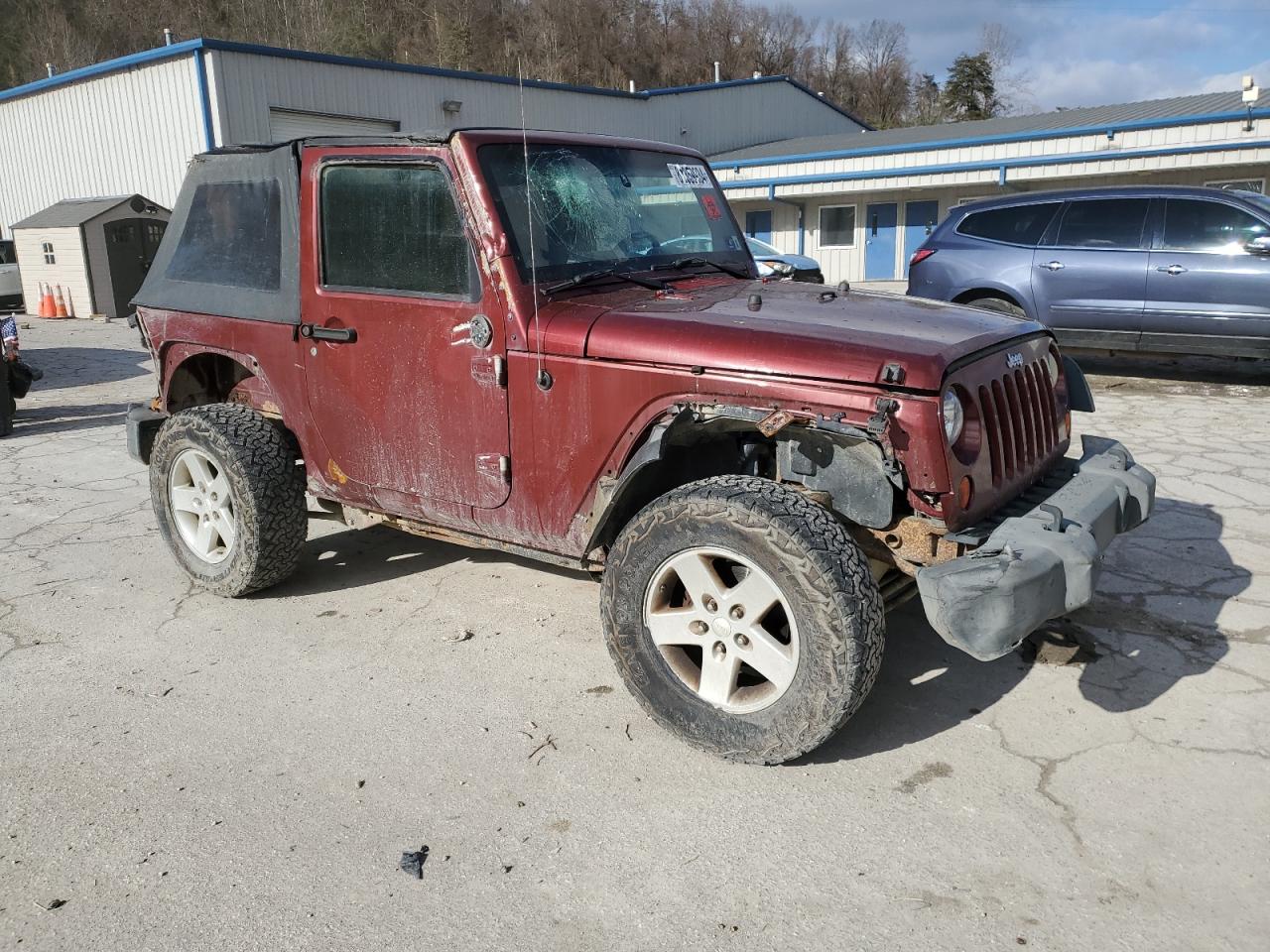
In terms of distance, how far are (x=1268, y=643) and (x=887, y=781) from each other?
6.37ft

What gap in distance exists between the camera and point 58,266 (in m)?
20.3

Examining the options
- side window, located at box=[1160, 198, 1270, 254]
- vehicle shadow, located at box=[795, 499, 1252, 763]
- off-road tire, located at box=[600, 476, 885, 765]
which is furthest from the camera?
side window, located at box=[1160, 198, 1270, 254]

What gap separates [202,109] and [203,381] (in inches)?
633

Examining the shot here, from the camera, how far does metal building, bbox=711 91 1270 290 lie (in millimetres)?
19141

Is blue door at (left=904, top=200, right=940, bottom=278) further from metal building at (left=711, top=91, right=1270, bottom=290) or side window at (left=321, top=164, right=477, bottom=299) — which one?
side window at (left=321, top=164, right=477, bottom=299)

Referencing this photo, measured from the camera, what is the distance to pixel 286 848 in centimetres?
274

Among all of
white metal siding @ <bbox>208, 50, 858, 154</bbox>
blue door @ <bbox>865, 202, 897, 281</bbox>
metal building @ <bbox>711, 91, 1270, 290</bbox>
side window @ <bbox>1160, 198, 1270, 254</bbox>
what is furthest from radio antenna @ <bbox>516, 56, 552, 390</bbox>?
blue door @ <bbox>865, 202, 897, 281</bbox>

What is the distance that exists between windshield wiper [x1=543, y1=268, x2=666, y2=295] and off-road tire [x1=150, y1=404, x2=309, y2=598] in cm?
161

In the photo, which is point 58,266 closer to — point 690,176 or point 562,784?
point 690,176

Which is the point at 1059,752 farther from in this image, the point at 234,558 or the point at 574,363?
the point at 234,558

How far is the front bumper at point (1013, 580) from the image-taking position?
2658mm

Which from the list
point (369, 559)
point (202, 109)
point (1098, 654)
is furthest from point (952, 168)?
point (1098, 654)

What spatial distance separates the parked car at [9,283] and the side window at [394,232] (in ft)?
70.2

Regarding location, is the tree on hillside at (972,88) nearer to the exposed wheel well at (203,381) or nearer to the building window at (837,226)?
the building window at (837,226)
